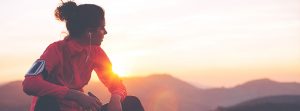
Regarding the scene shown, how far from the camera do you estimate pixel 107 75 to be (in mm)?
4707

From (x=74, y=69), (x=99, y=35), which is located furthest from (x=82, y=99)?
(x=99, y=35)

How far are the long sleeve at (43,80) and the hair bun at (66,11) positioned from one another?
0.47 metres

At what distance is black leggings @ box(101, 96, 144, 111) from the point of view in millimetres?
4172

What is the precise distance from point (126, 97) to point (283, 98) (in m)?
12.8

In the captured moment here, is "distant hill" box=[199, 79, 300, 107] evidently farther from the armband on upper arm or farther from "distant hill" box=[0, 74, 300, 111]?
the armband on upper arm

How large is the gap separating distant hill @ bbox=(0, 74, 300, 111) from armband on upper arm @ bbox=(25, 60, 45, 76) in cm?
1517

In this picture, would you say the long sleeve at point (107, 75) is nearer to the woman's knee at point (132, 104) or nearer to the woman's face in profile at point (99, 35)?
the woman's knee at point (132, 104)

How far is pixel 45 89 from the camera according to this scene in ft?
12.3

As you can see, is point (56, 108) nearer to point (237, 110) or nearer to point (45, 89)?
point (45, 89)

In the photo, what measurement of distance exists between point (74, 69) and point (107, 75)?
0.60 meters

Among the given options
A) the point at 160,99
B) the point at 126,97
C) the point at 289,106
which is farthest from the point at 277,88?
the point at 126,97

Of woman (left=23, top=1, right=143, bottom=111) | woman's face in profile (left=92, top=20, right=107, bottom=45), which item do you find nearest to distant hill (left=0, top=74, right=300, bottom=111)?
woman (left=23, top=1, right=143, bottom=111)

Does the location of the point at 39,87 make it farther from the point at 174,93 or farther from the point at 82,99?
the point at 174,93

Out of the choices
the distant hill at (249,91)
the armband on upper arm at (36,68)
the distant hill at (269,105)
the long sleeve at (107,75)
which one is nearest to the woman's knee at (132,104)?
Result: the long sleeve at (107,75)
